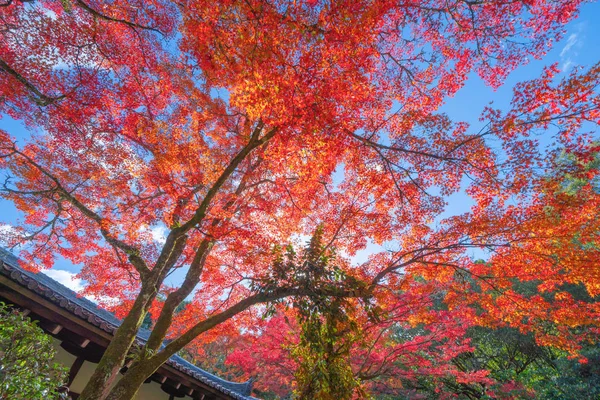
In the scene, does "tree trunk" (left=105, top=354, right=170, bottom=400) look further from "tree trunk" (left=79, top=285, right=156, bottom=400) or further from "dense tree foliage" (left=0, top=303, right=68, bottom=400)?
"dense tree foliage" (left=0, top=303, right=68, bottom=400)

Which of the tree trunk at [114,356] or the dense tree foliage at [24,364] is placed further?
the tree trunk at [114,356]

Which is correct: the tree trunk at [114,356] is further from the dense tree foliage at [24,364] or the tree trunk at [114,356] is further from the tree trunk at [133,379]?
the dense tree foliage at [24,364]

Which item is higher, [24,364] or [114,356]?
[24,364]

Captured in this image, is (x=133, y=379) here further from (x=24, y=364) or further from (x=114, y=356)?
(x=24, y=364)

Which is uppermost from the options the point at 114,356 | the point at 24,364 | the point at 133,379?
the point at 24,364

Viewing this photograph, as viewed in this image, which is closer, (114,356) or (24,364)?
(24,364)

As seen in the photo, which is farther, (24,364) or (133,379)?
(133,379)

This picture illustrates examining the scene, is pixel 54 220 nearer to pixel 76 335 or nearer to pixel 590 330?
pixel 76 335

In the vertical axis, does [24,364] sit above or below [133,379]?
above

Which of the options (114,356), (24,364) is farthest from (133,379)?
(24,364)

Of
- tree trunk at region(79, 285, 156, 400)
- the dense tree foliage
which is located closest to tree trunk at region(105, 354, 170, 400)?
tree trunk at region(79, 285, 156, 400)

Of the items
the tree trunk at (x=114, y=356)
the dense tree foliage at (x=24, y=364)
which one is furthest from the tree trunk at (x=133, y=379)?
the dense tree foliage at (x=24, y=364)

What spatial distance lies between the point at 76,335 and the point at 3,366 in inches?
154

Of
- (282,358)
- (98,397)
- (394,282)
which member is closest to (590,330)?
(394,282)
